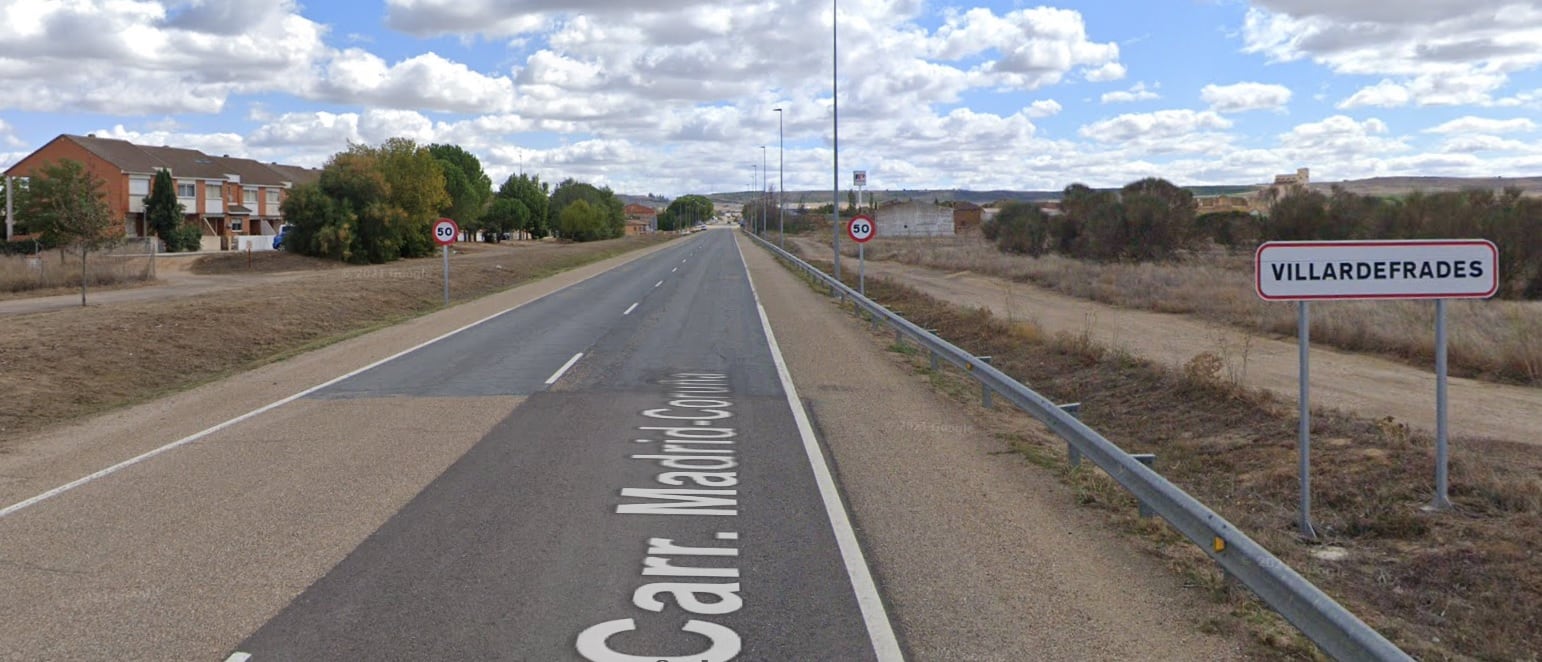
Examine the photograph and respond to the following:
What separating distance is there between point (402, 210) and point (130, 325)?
137 feet

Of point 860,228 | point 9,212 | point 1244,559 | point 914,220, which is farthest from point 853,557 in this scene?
point 914,220

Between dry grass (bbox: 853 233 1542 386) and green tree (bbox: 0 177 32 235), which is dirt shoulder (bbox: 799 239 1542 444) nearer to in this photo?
dry grass (bbox: 853 233 1542 386)

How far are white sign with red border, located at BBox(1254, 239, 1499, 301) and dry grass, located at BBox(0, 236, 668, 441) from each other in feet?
34.7

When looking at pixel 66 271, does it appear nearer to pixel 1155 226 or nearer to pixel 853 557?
Result: pixel 853 557

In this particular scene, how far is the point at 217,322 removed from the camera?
21.7 m

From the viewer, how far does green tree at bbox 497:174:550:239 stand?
128125mm

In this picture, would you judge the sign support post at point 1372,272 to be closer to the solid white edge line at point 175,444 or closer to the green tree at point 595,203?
the solid white edge line at point 175,444

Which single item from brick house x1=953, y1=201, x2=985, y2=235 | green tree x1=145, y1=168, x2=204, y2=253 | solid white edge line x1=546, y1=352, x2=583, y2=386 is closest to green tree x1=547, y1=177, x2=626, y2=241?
brick house x1=953, y1=201, x2=985, y2=235

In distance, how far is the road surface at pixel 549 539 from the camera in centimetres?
525

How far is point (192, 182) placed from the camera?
236 ft

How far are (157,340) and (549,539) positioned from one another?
1473 cm

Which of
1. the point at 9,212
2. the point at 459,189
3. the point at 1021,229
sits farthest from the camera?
the point at 459,189

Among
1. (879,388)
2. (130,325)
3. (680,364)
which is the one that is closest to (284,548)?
(879,388)

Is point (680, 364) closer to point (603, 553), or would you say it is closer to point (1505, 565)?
point (603, 553)
